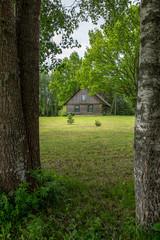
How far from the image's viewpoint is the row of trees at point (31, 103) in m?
1.85

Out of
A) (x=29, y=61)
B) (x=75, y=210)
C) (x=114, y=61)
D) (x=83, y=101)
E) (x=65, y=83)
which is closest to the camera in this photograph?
(x=75, y=210)

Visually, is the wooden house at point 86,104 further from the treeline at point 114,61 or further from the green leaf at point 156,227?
the green leaf at point 156,227

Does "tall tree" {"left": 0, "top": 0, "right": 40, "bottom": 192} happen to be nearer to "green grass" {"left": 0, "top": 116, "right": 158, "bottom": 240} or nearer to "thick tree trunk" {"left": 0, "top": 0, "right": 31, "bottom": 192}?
"thick tree trunk" {"left": 0, "top": 0, "right": 31, "bottom": 192}

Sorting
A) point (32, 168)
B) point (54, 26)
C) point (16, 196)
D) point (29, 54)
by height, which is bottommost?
point (16, 196)

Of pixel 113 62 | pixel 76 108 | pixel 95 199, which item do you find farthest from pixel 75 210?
pixel 76 108

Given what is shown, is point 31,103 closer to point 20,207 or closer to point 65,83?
point 20,207

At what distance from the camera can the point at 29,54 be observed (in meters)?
2.78

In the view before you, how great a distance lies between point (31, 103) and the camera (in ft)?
9.31

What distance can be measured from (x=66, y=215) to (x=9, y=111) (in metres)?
1.94

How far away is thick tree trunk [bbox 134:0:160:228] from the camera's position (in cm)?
183

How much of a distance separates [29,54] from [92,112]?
32.6 m

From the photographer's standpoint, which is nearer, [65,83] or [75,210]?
[75,210]

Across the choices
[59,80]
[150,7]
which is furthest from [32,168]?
[59,80]

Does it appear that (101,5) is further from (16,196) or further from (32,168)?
(16,196)
